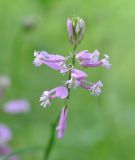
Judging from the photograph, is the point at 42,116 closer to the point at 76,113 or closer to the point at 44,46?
the point at 76,113

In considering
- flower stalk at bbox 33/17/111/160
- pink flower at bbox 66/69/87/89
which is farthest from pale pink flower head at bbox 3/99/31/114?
pink flower at bbox 66/69/87/89

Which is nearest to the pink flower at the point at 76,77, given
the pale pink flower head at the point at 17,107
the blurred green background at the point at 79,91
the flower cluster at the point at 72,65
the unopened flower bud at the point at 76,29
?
the flower cluster at the point at 72,65

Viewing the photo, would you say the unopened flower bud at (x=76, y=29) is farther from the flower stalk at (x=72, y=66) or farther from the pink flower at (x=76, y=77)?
the pink flower at (x=76, y=77)

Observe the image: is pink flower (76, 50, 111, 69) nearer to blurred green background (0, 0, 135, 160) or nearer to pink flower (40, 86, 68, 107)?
pink flower (40, 86, 68, 107)

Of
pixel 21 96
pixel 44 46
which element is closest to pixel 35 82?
pixel 21 96

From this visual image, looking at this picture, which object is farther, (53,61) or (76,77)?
(53,61)

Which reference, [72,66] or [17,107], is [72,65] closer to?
[72,66]

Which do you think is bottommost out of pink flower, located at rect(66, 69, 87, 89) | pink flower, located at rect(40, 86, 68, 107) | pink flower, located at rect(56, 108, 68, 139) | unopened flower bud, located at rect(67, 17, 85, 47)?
pink flower, located at rect(56, 108, 68, 139)

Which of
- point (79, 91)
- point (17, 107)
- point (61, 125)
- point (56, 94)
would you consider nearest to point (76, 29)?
point (56, 94)
